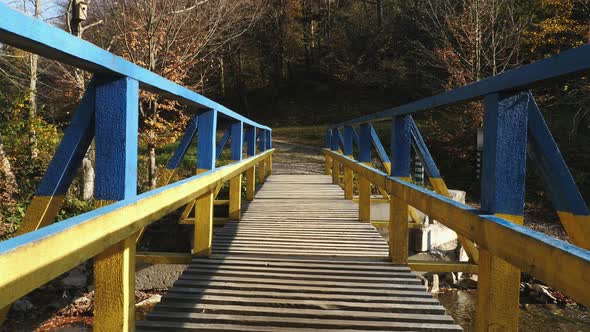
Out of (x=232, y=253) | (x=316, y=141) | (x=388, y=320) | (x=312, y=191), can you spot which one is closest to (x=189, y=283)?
(x=232, y=253)

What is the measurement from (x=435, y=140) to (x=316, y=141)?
22.6ft

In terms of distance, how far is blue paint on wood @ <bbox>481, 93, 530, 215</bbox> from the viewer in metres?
1.73

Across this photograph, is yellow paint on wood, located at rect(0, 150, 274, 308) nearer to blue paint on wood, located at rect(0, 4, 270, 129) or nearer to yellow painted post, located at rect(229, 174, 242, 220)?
blue paint on wood, located at rect(0, 4, 270, 129)

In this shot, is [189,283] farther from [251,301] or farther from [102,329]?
[102,329]

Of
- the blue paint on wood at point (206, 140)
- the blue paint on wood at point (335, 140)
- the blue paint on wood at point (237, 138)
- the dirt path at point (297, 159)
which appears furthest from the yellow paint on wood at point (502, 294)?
the dirt path at point (297, 159)

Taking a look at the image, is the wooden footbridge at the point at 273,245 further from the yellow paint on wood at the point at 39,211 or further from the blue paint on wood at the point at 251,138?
the blue paint on wood at the point at 251,138

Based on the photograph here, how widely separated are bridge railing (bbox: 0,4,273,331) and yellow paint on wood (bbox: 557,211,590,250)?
5.24 ft

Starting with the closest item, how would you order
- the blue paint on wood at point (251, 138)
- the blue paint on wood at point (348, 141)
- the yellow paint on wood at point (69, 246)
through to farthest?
1. the yellow paint on wood at point (69, 246)
2. the blue paint on wood at point (348, 141)
3. the blue paint on wood at point (251, 138)

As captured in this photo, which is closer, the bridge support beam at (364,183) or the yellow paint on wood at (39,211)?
the yellow paint on wood at (39,211)

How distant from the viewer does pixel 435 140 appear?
16891 mm

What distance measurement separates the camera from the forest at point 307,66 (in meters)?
10.4

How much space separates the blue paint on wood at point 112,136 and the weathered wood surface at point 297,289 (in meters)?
1.08

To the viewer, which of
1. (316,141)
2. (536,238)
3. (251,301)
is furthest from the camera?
(316,141)

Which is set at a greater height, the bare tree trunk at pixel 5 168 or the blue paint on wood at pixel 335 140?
the blue paint on wood at pixel 335 140
